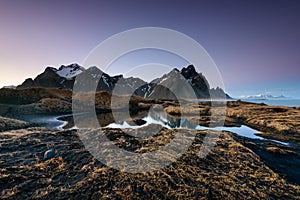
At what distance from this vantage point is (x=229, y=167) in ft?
28.2

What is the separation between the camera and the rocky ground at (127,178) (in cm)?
619

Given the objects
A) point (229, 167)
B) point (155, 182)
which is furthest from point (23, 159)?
point (229, 167)

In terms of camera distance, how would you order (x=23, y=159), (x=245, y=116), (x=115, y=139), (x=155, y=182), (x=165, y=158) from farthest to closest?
(x=245, y=116), (x=115, y=139), (x=165, y=158), (x=23, y=159), (x=155, y=182)

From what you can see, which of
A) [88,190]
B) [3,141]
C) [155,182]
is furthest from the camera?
[3,141]

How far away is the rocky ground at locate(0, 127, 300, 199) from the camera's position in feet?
20.3

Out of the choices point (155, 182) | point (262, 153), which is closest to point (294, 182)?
point (262, 153)

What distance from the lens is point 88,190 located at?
6.27 meters

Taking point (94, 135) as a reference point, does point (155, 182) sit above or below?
below

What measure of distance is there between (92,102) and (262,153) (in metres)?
55.1

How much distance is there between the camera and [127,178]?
→ 7.11 metres

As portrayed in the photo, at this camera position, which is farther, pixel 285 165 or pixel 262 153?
pixel 262 153

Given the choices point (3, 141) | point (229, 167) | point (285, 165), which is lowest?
point (285, 165)

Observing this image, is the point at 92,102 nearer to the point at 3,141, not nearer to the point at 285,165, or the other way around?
the point at 3,141

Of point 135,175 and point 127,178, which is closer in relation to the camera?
point 127,178
